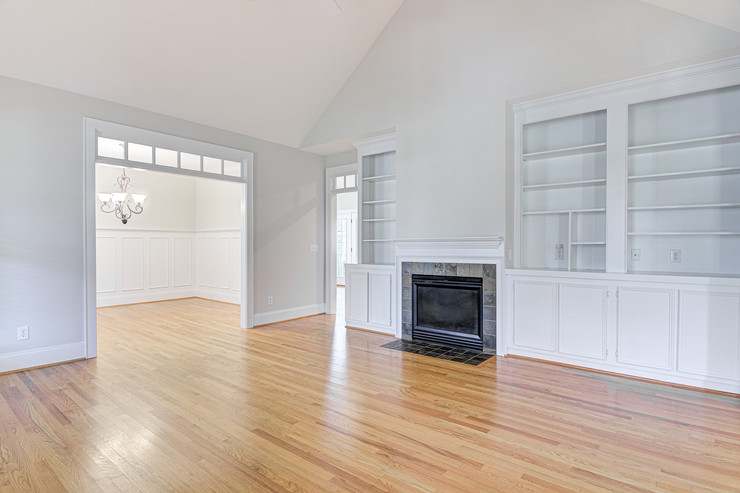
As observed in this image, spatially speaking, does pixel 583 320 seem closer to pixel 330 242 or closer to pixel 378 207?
pixel 378 207

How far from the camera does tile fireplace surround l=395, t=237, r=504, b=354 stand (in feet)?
14.0

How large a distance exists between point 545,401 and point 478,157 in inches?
102

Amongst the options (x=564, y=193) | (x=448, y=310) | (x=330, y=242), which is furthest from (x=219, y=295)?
(x=564, y=193)

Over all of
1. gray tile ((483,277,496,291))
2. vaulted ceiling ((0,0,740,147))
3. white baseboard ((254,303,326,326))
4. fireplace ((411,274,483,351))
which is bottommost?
white baseboard ((254,303,326,326))

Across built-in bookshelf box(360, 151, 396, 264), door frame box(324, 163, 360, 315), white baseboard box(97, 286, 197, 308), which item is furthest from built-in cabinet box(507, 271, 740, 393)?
white baseboard box(97, 286, 197, 308)

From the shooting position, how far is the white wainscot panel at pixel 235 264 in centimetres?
805

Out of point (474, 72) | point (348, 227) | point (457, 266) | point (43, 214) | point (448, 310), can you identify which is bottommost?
point (448, 310)

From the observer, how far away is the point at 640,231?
3.94 m

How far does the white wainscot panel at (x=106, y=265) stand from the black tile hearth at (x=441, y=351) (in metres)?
6.05

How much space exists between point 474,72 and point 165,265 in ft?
24.3

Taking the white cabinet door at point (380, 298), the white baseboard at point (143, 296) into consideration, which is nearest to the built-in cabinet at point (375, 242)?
the white cabinet door at point (380, 298)

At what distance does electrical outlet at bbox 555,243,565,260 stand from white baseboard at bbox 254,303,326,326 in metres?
3.96

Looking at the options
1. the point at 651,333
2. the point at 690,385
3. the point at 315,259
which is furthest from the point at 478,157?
the point at 315,259

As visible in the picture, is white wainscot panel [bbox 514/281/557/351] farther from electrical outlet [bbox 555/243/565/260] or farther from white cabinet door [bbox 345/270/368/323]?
white cabinet door [bbox 345/270/368/323]
